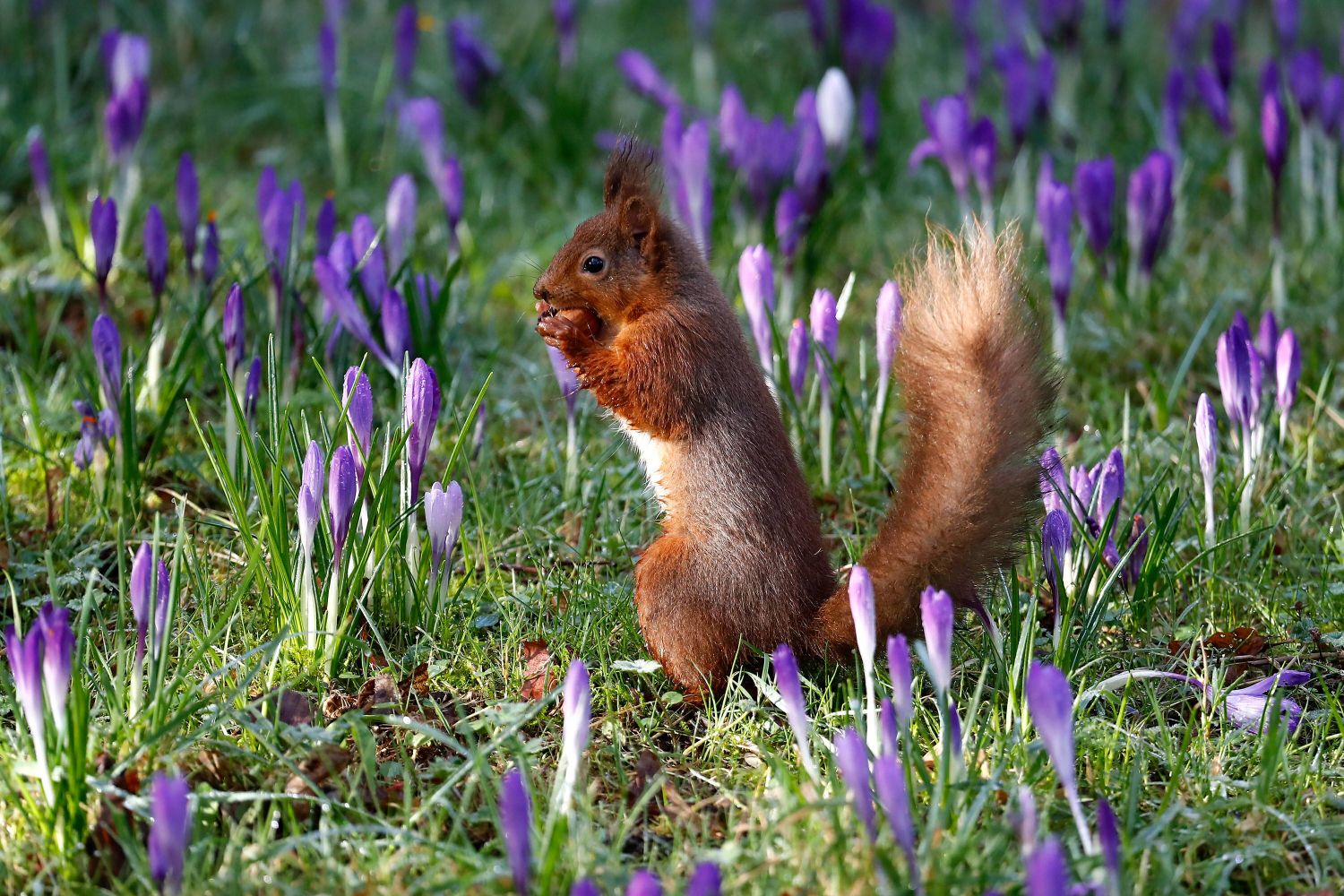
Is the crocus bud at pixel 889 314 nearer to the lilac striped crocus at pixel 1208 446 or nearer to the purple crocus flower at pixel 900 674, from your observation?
the lilac striped crocus at pixel 1208 446

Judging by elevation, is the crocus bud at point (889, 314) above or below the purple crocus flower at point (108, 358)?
above

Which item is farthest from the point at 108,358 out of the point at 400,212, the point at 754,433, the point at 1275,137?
the point at 1275,137

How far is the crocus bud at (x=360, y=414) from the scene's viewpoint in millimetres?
3064

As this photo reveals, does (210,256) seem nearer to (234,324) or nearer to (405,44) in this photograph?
(234,324)

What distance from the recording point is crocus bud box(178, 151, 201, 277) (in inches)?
165

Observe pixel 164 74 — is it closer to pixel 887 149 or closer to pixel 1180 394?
pixel 887 149

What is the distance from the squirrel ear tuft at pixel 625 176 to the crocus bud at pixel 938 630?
1.28m

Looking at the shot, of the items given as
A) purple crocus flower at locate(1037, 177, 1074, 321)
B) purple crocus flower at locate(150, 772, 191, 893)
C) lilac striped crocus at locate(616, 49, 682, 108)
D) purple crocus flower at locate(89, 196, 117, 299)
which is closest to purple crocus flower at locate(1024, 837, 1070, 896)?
purple crocus flower at locate(150, 772, 191, 893)

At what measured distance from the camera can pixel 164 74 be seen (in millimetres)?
7086

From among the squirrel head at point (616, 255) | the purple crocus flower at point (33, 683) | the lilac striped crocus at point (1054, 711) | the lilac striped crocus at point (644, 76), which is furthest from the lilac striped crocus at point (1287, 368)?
the lilac striped crocus at point (644, 76)

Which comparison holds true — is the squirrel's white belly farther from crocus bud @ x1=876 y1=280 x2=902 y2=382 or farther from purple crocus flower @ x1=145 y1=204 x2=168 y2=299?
purple crocus flower @ x1=145 y1=204 x2=168 y2=299

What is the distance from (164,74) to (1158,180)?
15.1ft

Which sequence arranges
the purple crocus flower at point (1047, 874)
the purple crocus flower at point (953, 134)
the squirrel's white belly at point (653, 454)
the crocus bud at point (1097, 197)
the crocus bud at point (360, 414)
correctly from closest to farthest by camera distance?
the purple crocus flower at point (1047, 874)
the crocus bud at point (360, 414)
the squirrel's white belly at point (653, 454)
the crocus bud at point (1097, 197)
the purple crocus flower at point (953, 134)

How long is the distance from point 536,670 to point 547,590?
30cm
